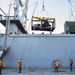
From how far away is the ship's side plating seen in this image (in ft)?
104

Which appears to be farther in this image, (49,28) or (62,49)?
(49,28)

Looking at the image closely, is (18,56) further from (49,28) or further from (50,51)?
(49,28)

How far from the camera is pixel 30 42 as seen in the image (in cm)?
3269

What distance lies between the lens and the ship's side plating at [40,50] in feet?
104

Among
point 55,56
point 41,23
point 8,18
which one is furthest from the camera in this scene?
point 41,23

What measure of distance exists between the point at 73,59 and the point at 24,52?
7456mm

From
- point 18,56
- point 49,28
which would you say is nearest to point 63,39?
point 49,28

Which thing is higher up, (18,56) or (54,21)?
(54,21)

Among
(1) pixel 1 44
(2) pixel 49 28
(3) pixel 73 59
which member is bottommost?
(3) pixel 73 59

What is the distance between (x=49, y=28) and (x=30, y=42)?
520 centimetres

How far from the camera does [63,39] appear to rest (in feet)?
107

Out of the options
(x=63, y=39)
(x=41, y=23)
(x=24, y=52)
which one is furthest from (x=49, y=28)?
(x=24, y=52)

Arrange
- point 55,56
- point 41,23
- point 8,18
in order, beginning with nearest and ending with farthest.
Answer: point 55,56, point 8,18, point 41,23

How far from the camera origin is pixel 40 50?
3228 centimetres
